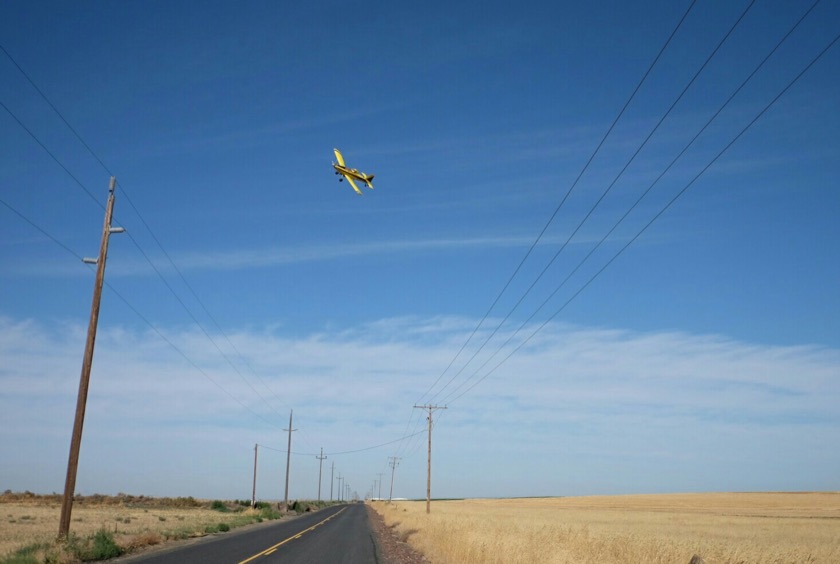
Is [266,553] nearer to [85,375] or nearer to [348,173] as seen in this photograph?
[85,375]

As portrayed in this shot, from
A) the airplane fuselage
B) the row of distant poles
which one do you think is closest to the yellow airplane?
the airplane fuselage

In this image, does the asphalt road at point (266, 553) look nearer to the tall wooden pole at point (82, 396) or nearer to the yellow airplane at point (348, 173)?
the tall wooden pole at point (82, 396)

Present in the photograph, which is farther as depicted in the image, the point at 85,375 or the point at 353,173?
the point at 353,173

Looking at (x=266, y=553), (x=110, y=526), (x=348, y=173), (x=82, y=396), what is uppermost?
(x=348, y=173)

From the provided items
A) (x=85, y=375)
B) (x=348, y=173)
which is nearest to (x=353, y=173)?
(x=348, y=173)

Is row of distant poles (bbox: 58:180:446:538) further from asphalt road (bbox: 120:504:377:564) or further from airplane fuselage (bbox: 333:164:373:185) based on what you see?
airplane fuselage (bbox: 333:164:373:185)

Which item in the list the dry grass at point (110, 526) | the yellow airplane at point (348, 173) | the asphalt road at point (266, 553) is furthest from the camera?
the yellow airplane at point (348, 173)

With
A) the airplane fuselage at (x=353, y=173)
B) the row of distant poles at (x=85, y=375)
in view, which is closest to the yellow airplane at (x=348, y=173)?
the airplane fuselage at (x=353, y=173)

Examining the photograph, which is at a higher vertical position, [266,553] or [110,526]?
[266,553]

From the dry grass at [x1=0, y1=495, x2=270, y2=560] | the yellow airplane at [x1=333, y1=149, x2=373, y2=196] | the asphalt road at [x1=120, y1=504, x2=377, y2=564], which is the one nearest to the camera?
the asphalt road at [x1=120, y1=504, x2=377, y2=564]

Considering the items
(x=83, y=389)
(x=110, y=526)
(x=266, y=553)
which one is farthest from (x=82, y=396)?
(x=110, y=526)

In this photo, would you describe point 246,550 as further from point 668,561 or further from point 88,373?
point 668,561

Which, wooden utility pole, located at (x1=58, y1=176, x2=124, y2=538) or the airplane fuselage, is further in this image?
the airplane fuselage

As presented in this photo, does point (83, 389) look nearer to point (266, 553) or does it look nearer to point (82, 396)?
point (82, 396)
